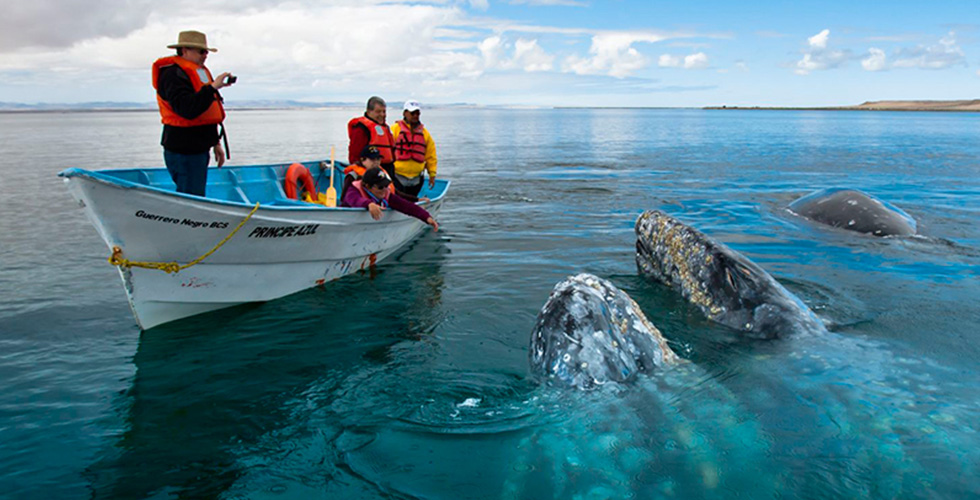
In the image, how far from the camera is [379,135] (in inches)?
437

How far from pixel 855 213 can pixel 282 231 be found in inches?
404

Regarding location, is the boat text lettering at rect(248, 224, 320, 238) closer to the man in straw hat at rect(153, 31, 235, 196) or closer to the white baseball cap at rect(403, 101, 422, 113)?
the man in straw hat at rect(153, 31, 235, 196)

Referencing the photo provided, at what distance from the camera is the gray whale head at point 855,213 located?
1157 centimetres

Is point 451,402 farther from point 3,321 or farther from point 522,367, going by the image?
point 3,321

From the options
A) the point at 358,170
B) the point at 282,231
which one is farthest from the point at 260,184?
the point at 282,231

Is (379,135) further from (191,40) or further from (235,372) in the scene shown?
(235,372)

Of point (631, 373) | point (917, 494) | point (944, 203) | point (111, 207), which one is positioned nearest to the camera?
point (917, 494)

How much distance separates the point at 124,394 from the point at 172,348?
116cm

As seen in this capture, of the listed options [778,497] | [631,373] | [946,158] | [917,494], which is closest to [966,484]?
[917,494]

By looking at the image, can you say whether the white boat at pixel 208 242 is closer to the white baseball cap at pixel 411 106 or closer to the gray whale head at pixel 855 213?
the white baseball cap at pixel 411 106

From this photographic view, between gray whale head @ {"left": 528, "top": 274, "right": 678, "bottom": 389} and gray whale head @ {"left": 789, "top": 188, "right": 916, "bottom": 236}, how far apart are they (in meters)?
8.04

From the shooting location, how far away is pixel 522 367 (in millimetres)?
5945

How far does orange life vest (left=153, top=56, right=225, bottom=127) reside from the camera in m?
7.00

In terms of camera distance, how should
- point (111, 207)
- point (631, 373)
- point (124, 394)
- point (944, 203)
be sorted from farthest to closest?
point (944, 203) < point (111, 207) < point (124, 394) < point (631, 373)
